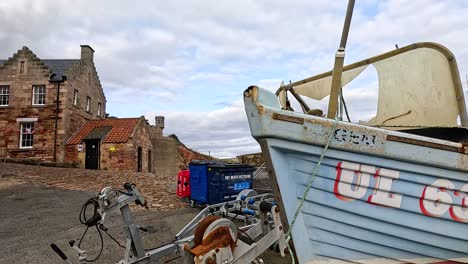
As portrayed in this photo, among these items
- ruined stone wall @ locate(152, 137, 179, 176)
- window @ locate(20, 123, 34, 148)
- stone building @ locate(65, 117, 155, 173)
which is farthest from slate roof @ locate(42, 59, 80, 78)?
ruined stone wall @ locate(152, 137, 179, 176)

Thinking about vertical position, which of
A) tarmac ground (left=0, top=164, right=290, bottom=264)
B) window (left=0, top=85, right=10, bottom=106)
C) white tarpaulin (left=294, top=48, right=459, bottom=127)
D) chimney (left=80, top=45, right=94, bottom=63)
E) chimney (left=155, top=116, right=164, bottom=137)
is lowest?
tarmac ground (left=0, top=164, right=290, bottom=264)

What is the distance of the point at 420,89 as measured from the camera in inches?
168

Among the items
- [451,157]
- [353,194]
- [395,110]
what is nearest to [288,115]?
[353,194]

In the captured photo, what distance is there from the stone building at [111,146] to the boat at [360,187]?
69.0 feet

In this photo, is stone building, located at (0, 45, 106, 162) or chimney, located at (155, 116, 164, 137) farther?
chimney, located at (155, 116, 164, 137)

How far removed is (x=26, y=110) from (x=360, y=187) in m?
27.3

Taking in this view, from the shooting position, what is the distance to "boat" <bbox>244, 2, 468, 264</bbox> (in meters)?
3.38

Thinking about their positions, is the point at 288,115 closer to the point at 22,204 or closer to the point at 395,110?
the point at 395,110

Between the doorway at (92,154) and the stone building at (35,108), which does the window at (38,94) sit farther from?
the doorway at (92,154)

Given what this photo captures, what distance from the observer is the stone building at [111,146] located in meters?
23.1

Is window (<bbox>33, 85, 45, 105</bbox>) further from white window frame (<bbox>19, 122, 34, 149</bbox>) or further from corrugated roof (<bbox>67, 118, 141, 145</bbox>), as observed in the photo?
corrugated roof (<bbox>67, 118, 141, 145</bbox>)

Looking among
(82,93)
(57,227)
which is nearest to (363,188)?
(57,227)

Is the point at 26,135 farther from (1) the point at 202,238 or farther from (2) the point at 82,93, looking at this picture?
(1) the point at 202,238

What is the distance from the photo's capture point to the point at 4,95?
25062 millimetres
